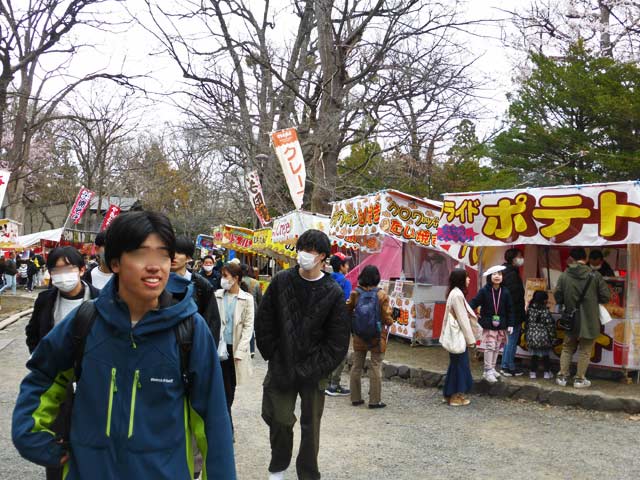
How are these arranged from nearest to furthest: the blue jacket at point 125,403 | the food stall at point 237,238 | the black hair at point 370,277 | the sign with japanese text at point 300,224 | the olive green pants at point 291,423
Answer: the blue jacket at point 125,403 < the olive green pants at point 291,423 < the black hair at point 370,277 < the sign with japanese text at point 300,224 < the food stall at point 237,238

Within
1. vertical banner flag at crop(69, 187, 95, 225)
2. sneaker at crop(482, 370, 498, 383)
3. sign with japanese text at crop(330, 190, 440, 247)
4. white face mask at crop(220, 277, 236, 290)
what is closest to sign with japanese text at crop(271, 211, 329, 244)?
sign with japanese text at crop(330, 190, 440, 247)

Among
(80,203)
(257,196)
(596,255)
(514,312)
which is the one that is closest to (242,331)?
(514,312)

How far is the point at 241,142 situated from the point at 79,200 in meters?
10.9

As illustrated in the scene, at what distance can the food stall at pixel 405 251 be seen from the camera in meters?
10.2

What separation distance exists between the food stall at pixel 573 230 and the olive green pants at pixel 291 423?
498 cm

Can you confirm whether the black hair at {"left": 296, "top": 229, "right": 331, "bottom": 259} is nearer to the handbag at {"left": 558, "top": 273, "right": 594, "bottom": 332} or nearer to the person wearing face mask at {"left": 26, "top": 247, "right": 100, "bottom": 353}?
the person wearing face mask at {"left": 26, "top": 247, "right": 100, "bottom": 353}

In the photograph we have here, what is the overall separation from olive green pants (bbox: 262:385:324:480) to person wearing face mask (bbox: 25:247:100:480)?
1516mm

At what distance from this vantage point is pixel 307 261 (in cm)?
444

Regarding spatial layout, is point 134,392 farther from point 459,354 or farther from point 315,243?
point 459,354

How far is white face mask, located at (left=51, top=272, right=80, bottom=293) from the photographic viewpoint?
408 centimetres

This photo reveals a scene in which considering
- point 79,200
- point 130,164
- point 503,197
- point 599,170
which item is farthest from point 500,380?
point 130,164

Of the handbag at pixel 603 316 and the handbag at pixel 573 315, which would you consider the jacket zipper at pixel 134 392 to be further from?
the handbag at pixel 603 316

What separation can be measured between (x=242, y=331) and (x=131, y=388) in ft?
10.9

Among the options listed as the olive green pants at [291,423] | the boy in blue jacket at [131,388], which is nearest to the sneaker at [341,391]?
the olive green pants at [291,423]
